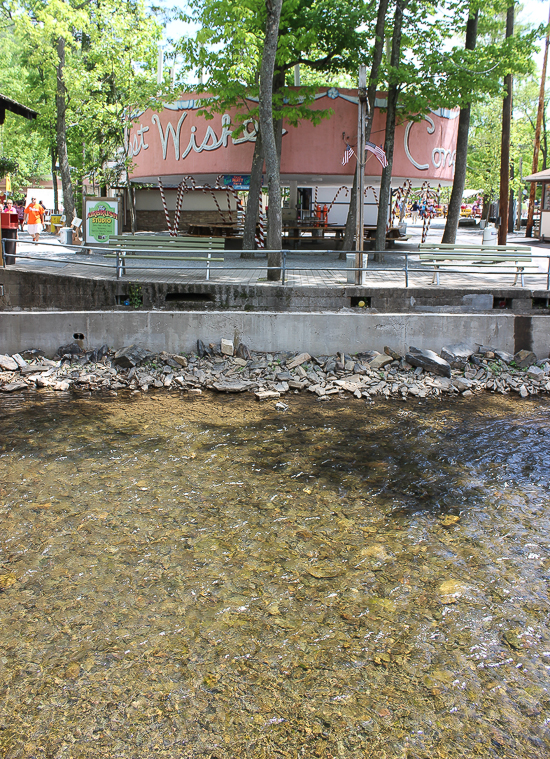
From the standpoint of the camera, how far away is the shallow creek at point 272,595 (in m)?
4.30

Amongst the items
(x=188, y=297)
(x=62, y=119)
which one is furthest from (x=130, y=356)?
(x=62, y=119)

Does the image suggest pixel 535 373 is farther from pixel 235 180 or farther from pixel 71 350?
pixel 235 180

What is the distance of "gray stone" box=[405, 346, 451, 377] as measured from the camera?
12.4m

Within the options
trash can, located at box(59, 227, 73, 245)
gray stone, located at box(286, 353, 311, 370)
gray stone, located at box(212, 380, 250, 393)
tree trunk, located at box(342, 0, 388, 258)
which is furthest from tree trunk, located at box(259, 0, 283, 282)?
trash can, located at box(59, 227, 73, 245)

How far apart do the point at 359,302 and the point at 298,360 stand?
2.04 metres

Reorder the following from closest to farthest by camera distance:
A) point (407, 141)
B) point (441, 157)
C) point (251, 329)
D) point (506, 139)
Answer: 1. point (251, 329)
2. point (506, 139)
3. point (407, 141)
4. point (441, 157)

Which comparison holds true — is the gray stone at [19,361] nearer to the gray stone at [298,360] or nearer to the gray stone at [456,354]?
the gray stone at [298,360]

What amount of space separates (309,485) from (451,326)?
6.55m

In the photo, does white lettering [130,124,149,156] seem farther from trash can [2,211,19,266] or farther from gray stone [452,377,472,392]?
gray stone [452,377,472,392]

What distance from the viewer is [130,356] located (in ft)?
41.5

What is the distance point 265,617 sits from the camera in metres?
5.33

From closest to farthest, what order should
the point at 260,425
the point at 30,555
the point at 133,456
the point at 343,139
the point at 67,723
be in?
1. the point at 67,723
2. the point at 30,555
3. the point at 133,456
4. the point at 260,425
5. the point at 343,139

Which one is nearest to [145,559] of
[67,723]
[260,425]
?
[67,723]

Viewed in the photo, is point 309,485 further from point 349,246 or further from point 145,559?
point 349,246
